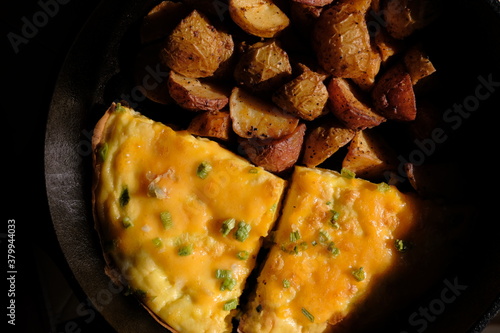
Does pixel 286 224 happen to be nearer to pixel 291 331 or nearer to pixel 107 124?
pixel 291 331

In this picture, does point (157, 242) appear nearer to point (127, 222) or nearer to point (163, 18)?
point (127, 222)

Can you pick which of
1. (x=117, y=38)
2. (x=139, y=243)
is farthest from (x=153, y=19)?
(x=139, y=243)

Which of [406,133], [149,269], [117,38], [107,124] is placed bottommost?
[149,269]

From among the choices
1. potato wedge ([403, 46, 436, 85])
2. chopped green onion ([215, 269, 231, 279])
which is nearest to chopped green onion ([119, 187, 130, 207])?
chopped green onion ([215, 269, 231, 279])

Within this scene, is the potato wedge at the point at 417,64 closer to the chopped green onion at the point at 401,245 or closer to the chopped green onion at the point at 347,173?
the chopped green onion at the point at 347,173

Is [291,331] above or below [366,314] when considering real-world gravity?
below

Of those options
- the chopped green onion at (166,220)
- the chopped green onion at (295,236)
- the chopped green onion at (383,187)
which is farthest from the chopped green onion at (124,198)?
the chopped green onion at (383,187)

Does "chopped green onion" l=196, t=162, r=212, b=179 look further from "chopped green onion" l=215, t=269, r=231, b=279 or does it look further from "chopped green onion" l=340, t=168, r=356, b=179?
"chopped green onion" l=340, t=168, r=356, b=179
